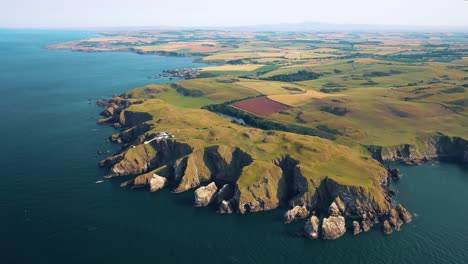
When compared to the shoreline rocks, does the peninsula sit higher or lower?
higher

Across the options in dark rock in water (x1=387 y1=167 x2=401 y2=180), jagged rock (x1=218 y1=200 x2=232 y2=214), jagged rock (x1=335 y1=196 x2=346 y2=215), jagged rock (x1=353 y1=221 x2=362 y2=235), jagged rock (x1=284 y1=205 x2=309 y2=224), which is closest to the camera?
jagged rock (x1=353 y1=221 x2=362 y2=235)

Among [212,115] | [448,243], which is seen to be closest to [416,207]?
[448,243]

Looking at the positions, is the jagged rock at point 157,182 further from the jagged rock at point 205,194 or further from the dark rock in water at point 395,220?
the dark rock in water at point 395,220

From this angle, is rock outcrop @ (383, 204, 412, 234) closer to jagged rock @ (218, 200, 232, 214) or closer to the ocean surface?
the ocean surface

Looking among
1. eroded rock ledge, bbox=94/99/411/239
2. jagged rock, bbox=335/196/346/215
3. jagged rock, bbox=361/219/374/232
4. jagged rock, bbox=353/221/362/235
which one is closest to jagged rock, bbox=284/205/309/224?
eroded rock ledge, bbox=94/99/411/239

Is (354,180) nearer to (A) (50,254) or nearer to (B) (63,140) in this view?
(A) (50,254)

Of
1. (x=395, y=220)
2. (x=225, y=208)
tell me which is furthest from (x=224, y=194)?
(x=395, y=220)
